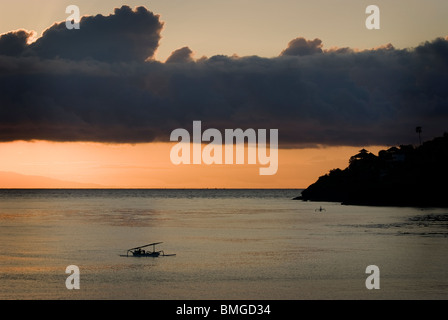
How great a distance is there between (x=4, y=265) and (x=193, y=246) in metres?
29.1

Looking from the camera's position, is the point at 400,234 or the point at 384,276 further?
the point at 400,234

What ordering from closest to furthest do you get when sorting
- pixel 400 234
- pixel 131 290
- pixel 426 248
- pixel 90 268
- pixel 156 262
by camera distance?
pixel 131 290 → pixel 90 268 → pixel 156 262 → pixel 426 248 → pixel 400 234

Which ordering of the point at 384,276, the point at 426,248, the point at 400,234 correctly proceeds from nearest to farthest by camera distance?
the point at 384,276 < the point at 426,248 < the point at 400,234

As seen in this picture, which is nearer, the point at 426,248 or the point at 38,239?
the point at 426,248

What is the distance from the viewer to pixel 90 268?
68.7 meters

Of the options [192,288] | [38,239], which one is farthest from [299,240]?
[192,288]

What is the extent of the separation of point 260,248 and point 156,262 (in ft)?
68.0
